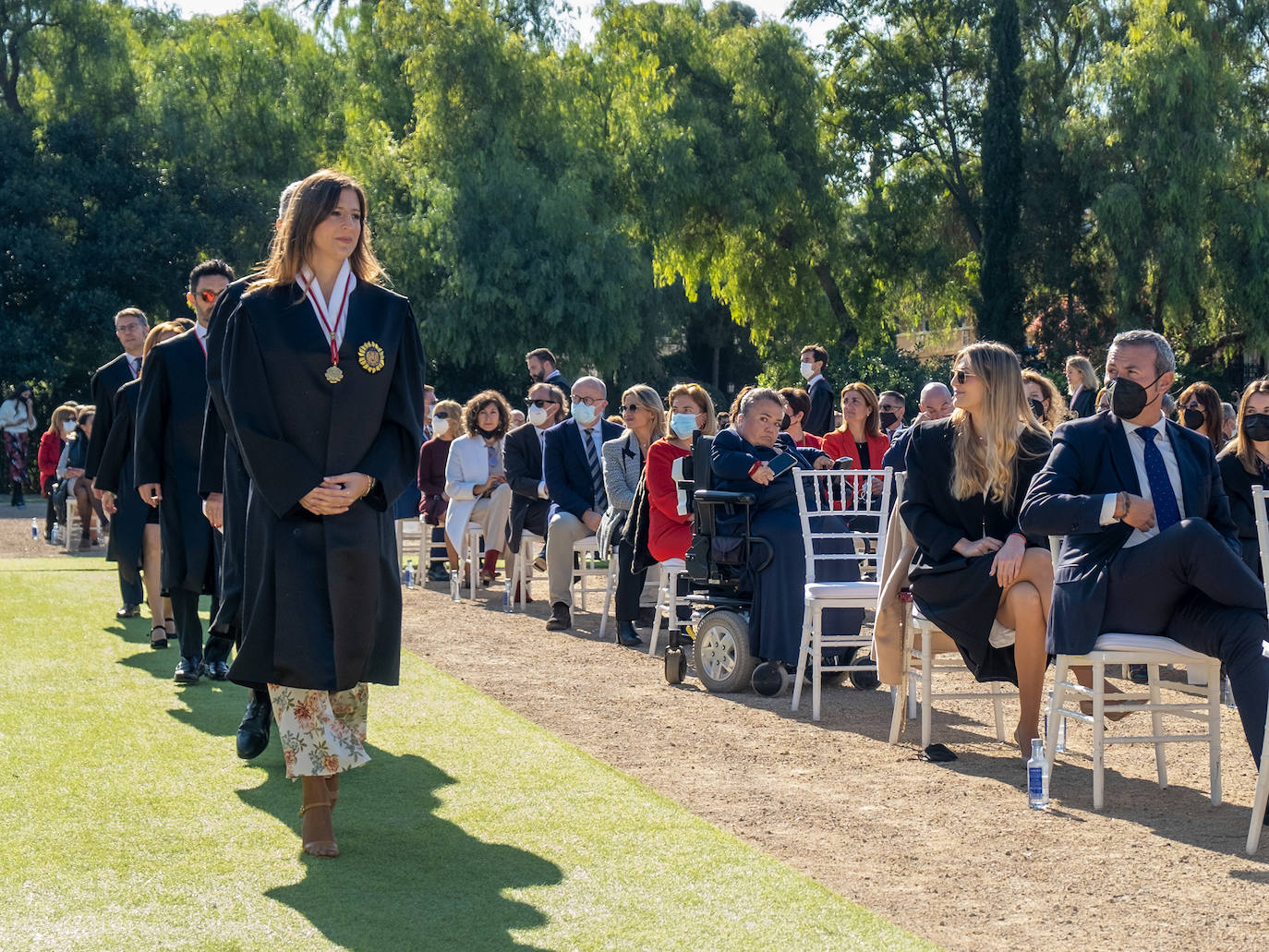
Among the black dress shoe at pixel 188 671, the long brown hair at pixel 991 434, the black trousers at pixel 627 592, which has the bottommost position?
the black dress shoe at pixel 188 671

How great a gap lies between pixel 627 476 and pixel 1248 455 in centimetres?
452

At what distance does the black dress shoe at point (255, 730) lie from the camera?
6.56 m

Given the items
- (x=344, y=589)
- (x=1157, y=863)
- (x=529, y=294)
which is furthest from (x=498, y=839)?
(x=529, y=294)

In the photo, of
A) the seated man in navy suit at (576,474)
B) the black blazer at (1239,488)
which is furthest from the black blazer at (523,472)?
the black blazer at (1239,488)

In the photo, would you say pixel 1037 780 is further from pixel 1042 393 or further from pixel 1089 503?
pixel 1042 393

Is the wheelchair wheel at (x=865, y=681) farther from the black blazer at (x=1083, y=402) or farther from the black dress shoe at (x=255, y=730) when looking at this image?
the black dress shoe at (x=255, y=730)

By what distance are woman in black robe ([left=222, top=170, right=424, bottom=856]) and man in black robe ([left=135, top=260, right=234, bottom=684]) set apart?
314cm

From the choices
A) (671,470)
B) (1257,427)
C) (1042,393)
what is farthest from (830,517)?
(1257,427)

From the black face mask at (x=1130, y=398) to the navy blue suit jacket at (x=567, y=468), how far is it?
22.3ft

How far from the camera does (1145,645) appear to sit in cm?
582

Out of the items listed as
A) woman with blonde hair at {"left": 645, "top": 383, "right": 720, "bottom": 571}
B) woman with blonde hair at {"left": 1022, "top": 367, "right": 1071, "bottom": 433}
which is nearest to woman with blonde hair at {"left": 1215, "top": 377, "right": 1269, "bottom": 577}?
woman with blonde hair at {"left": 1022, "top": 367, "right": 1071, "bottom": 433}

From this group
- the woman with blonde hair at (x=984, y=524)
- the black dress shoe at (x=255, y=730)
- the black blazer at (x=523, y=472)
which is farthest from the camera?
the black blazer at (x=523, y=472)

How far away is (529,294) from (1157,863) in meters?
31.7

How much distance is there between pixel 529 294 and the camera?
119 feet
